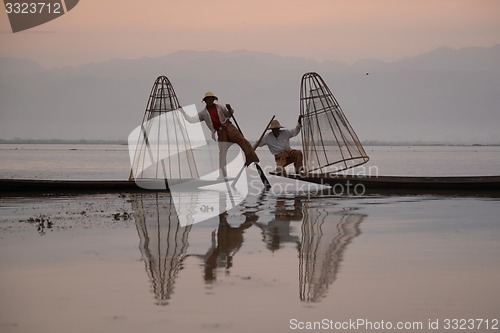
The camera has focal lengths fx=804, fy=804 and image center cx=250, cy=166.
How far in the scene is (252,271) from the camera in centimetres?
648

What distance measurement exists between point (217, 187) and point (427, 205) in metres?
4.11

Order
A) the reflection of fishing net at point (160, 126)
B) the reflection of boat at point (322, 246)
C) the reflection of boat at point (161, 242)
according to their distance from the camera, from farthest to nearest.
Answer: the reflection of fishing net at point (160, 126) < the reflection of boat at point (161, 242) < the reflection of boat at point (322, 246)

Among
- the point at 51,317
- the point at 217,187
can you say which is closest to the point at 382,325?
the point at 51,317

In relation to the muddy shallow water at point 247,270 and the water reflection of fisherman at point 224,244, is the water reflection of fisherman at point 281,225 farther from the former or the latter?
the water reflection of fisherman at point 224,244

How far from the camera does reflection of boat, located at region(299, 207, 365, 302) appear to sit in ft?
19.5

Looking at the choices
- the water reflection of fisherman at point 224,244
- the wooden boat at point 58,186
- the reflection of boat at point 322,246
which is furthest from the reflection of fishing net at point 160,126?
the water reflection of fisherman at point 224,244

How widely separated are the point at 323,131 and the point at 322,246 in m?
6.95

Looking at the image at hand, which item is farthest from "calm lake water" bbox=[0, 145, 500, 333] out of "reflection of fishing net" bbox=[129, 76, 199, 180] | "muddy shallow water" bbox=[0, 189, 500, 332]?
"reflection of fishing net" bbox=[129, 76, 199, 180]

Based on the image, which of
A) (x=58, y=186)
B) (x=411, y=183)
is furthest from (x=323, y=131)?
(x=58, y=186)

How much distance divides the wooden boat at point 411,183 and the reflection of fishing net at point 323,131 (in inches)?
23.7

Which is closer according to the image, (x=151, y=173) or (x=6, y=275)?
(x=6, y=275)

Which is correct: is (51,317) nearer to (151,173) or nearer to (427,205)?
(427,205)

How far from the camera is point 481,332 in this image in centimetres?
475

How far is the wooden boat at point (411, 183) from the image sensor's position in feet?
45.4
